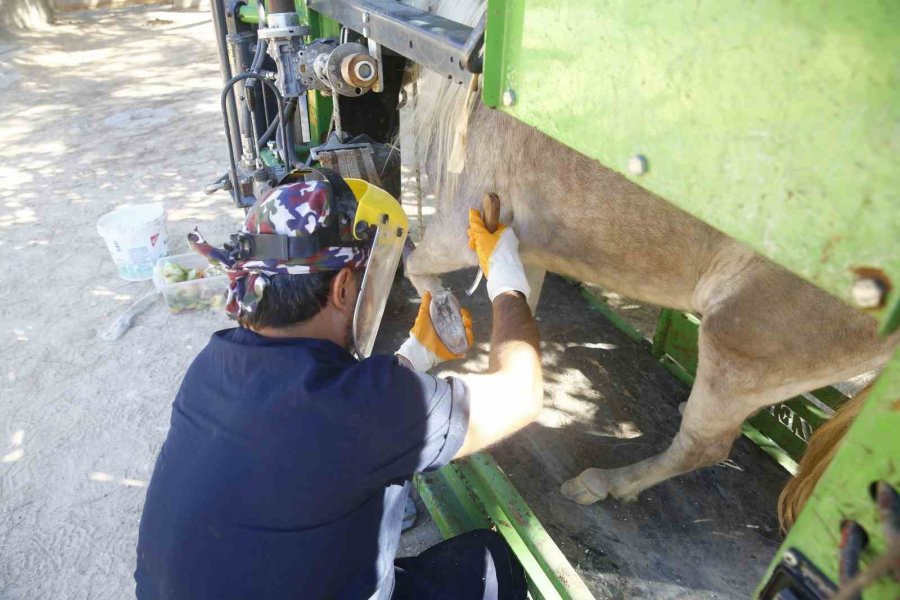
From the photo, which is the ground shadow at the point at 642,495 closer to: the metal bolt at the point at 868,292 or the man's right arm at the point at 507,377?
the man's right arm at the point at 507,377

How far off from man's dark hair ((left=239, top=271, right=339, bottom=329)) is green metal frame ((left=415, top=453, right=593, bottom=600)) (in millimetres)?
1002

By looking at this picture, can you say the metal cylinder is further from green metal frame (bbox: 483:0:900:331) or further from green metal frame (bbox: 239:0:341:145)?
green metal frame (bbox: 483:0:900:331)

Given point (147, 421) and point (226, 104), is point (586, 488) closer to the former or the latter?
point (147, 421)

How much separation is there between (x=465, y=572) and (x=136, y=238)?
3.30 meters

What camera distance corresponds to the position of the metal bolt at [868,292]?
598 mm

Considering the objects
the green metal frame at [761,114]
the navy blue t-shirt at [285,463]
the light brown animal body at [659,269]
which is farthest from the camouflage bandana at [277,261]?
the light brown animal body at [659,269]

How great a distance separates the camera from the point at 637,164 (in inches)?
34.0

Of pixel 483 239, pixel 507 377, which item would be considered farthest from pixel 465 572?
pixel 483 239

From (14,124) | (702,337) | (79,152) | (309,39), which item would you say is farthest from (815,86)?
(14,124)

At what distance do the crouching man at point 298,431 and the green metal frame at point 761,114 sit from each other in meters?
0.76

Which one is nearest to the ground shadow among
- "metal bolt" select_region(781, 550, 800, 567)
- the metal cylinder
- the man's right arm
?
the man's right arm

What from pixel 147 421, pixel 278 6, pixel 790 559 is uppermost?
pixel 278 6

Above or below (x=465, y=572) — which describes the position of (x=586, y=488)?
below

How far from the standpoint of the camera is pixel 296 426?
4.31 ft
